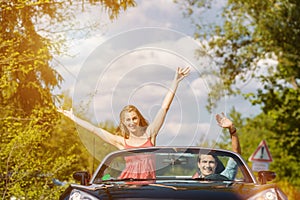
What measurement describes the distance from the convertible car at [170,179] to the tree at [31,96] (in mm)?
3274

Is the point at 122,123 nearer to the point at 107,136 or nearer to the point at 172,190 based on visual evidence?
the point at 107,136

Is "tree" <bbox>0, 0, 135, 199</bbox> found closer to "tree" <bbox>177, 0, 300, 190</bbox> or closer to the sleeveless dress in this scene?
the sleeveless dress

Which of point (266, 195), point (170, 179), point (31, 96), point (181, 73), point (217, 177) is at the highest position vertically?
point (31, 96)

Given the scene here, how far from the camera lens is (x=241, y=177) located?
825 centimetres

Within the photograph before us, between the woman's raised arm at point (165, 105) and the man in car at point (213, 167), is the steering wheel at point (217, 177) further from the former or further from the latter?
the woman's raised arm at point (165, 105)

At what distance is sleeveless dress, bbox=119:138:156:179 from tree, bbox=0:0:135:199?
324cm

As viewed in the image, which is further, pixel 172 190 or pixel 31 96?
pixel 31 96

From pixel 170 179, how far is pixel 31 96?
270 inches

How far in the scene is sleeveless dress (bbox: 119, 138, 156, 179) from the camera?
324 inches

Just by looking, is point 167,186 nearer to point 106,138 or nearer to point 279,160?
point 106,138

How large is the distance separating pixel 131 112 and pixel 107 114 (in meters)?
1.89

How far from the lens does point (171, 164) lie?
8.28 m

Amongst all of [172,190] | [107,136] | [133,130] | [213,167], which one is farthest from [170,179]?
[172,190]

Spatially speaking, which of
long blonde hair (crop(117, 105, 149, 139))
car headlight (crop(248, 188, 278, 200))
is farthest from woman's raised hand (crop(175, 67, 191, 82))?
car headlight (crop(248, 188, 278, 200))
